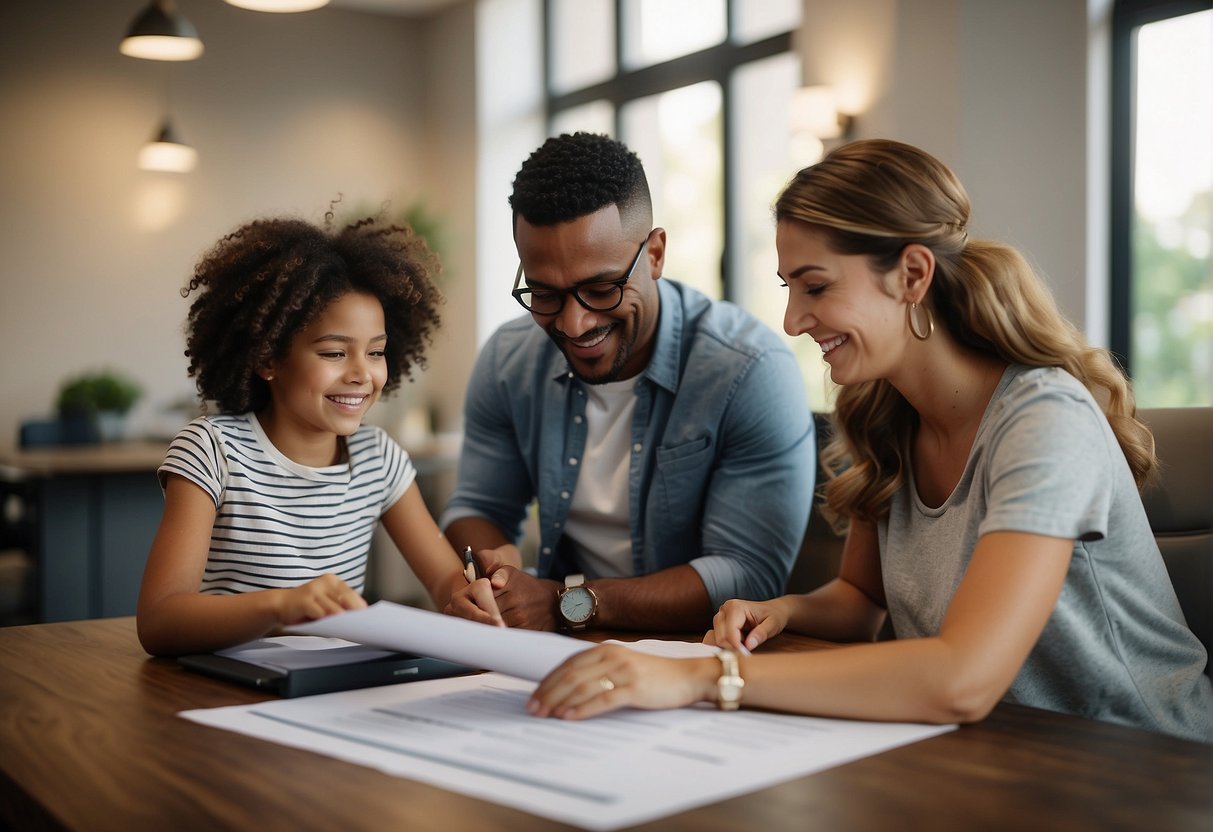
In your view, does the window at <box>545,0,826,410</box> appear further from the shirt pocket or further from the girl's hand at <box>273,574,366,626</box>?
the girl's hand at <box>273,574,366,626</box>

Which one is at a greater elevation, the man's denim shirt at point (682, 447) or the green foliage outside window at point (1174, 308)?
the green foliage outside window at point (1174, 308)

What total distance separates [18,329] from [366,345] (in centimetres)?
532

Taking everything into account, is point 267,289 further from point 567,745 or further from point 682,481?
point 567,745

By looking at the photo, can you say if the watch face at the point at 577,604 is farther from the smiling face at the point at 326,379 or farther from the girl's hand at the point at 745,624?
the smiling face at the point at 326,379

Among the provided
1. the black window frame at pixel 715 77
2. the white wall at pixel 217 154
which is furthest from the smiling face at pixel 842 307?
the black window frame at pixel 715 77

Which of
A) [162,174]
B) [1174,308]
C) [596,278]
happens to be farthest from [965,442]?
[162,174]

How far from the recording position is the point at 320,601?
3.85ft

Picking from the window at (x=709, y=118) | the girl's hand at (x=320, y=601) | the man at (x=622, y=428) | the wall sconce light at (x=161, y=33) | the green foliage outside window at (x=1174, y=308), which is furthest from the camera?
the window at (x=709, y=118)

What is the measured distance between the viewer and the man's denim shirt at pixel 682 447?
72.1 inches

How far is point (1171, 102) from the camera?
155 inches

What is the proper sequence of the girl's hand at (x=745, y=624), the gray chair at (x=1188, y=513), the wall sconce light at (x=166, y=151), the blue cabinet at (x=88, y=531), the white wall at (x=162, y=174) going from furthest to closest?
the white wall at (x=162, y=174)
the wall sconce light at (x=166, y=151)
the blue cabinet at (x=88, y=531)
the gray chair at (x=1188, y=513)
the girl's hand at (x=745, y=624)

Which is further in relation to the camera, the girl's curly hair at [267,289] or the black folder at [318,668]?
the girl's curly hair at [267,289]

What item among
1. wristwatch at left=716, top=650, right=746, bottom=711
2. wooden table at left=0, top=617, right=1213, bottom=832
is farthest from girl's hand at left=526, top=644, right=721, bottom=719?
wooden table at left=0, top=617, right=1213, bottom=832

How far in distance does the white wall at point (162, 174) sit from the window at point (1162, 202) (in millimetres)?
3914
